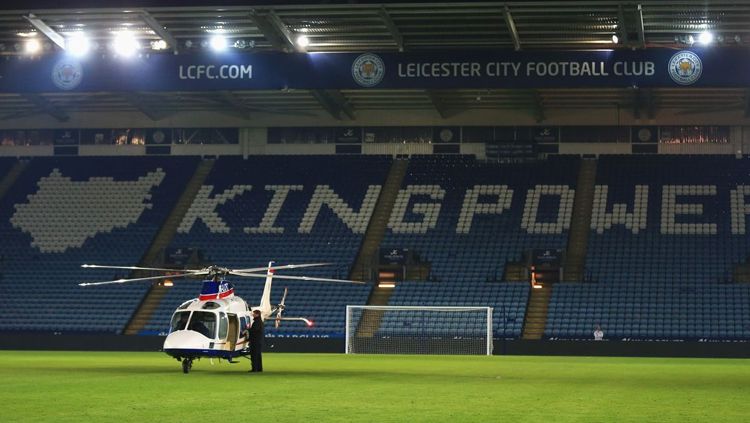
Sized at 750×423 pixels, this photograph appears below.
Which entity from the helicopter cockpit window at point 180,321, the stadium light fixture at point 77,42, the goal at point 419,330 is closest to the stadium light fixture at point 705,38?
the goal at point 419,330

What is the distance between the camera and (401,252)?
167ft

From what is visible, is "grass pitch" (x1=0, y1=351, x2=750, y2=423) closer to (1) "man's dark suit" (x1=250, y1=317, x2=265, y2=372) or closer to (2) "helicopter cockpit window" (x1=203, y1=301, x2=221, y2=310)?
(1) "man's dark suit" (x1=250, y1=317, x2=265, y2=372)

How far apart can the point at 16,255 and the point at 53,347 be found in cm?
865

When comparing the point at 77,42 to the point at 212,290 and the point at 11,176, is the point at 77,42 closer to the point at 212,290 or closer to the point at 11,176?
the point at 11,176

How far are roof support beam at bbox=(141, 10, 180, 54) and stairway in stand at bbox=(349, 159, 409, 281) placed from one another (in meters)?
12.3

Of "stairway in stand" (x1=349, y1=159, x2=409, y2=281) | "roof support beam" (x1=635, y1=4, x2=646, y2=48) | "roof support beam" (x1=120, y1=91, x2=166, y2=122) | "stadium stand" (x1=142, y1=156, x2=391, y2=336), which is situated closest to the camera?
"roof support beam" (x1=635, y1=4, x2=646, y2=48)

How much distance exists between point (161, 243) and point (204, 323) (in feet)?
86.9

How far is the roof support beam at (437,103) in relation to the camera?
51750mm

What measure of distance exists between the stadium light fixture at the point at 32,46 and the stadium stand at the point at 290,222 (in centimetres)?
1088

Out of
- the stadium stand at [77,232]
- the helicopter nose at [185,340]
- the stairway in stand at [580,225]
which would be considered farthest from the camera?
the stairway in stand at [580,225]

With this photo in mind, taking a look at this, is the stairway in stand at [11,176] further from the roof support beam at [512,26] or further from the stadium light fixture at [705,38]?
→ the stadium light fixture at [705,38]

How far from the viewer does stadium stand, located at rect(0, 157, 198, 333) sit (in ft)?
159

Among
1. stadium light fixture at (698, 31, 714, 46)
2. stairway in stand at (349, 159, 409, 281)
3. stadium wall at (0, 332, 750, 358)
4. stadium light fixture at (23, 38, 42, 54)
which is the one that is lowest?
stadium wall at (0, 332, 750, 358)

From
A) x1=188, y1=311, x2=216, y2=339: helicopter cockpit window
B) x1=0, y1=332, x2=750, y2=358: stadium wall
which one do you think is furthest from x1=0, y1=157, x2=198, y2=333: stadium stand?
x1=188, y1=311, x2=216, y2=339: helicopter cockpit window
